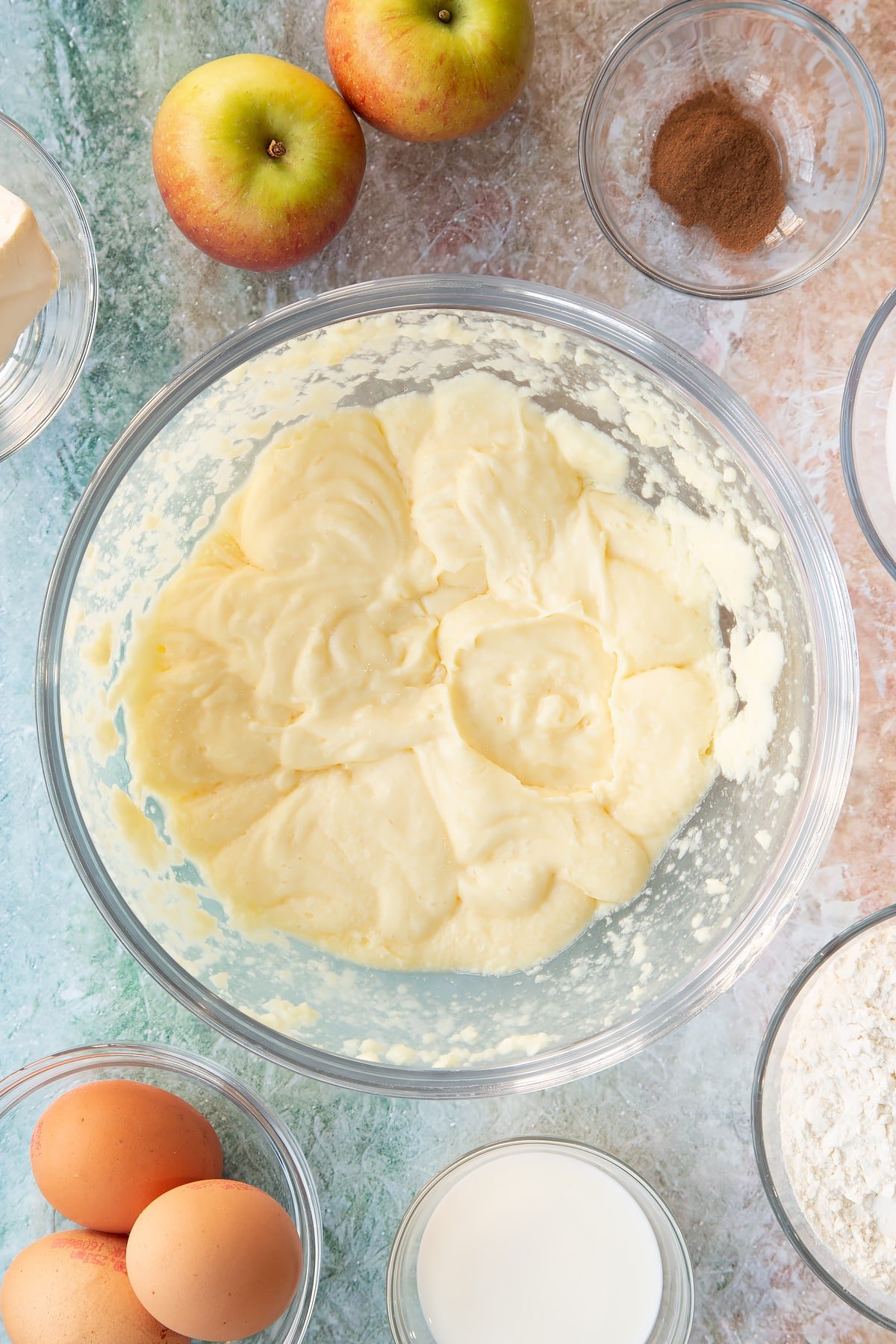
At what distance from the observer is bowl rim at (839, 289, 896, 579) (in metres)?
1.72

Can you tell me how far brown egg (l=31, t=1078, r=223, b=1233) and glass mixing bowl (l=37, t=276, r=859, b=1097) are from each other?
181 millimetres

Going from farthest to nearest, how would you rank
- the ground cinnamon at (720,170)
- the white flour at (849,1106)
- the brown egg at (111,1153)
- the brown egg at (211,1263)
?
the ground cinnamon at (720,170), the white flour at (849,1106), the brown egg at (111,1153), the brown egg at (211,1263)

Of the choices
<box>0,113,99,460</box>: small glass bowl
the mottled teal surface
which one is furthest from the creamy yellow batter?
<box>0,113,99,460</box>: small glass bowl

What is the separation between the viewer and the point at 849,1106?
1.71 m

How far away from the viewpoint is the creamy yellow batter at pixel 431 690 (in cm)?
181

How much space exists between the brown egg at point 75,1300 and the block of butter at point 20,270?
146 centimetres

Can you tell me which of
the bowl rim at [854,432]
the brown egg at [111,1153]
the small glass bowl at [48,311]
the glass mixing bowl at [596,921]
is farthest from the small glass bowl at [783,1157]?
the small glass bowl at [48,311]

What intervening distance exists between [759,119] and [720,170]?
0.14 meters

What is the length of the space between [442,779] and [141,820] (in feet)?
1.73

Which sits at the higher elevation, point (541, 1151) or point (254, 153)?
point (254, 153)

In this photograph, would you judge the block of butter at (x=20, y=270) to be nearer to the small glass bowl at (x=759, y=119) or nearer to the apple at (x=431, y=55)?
the apple at (x=431, y=55)

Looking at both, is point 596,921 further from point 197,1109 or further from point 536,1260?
point 197,1109

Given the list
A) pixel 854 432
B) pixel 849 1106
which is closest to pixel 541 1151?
pixel 849 1106

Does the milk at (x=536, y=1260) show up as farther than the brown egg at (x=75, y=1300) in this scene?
Yes
